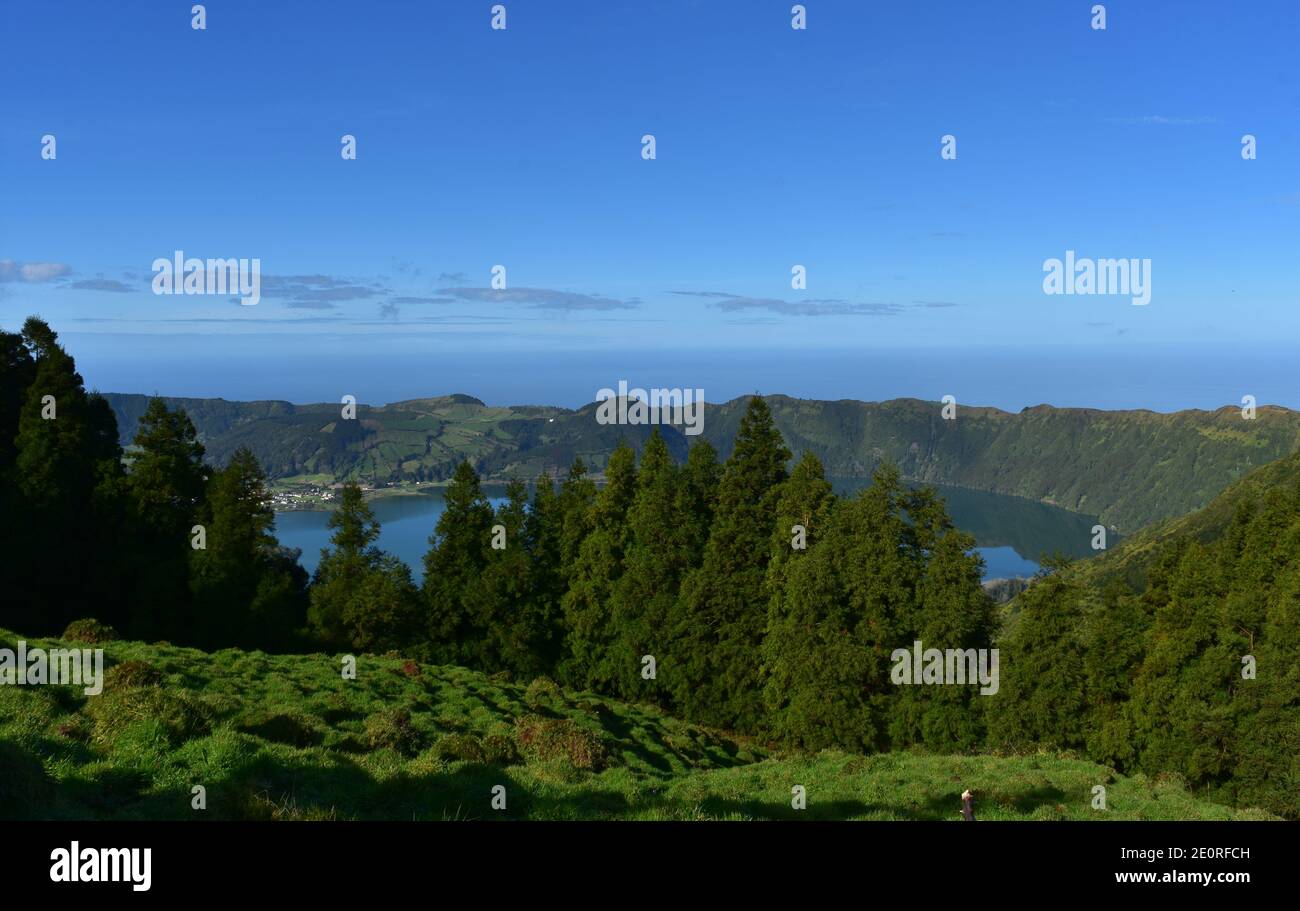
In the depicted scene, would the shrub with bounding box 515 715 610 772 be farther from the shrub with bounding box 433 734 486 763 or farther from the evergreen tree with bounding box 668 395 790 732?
the evergreen tree with bounding box 668 395 790 732

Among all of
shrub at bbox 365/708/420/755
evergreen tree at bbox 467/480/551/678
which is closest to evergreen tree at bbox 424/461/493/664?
evergreen tree at bbox 467/480/551/678

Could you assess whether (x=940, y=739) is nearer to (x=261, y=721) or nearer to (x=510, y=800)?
(x=510, y=800)

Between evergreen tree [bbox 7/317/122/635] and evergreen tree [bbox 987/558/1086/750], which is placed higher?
evergreen tree [bbox 7/317/122/635]

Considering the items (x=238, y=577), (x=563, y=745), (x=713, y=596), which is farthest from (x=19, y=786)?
(x=238, y=577)

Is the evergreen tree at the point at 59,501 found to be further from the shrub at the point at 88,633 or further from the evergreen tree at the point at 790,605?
the evergreen tree at the point at 790,605

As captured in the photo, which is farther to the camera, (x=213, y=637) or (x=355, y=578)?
(x=355, y=578)
